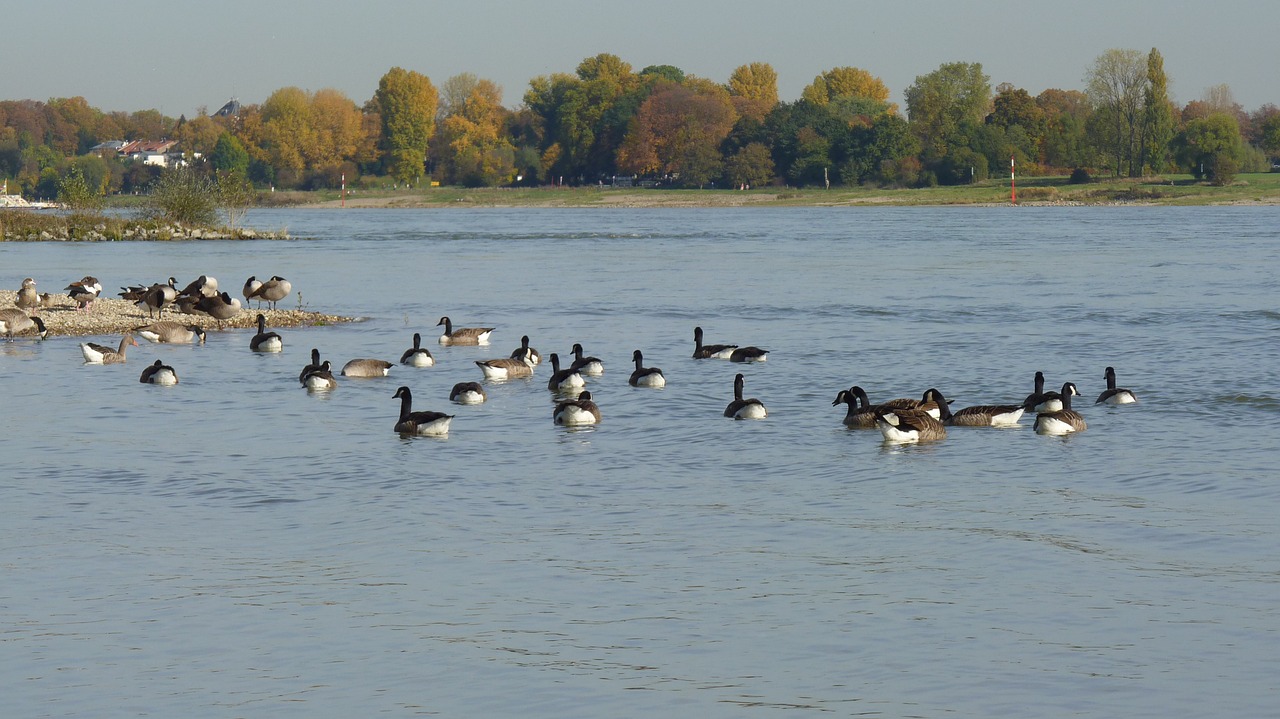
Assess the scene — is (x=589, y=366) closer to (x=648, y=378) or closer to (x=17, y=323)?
(x=648, y=378)

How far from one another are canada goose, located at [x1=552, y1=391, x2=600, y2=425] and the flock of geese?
13 millimetres

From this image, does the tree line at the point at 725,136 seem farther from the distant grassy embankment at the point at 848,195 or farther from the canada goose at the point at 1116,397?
the canada goose at the point at 1116,397

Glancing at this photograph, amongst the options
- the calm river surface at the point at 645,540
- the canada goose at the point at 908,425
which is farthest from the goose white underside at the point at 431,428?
the canada goose at the point at 908,425

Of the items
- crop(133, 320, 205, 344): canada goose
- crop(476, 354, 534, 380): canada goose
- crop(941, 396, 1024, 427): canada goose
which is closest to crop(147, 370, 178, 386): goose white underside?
crop(476, 354, 534, 380): canada goose

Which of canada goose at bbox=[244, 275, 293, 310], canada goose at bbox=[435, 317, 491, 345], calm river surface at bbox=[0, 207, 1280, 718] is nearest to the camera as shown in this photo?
calm river surface at bbox=[0, 207, 1280, 718]

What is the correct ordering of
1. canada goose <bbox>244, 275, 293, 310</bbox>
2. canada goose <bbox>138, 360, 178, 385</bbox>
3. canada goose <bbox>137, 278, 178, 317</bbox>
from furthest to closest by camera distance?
canada goose <bbox>244, 275, 293, 310</bbox> → canada goose <bbox>137, 278, 178, 317</bbox> → canada goose <bbox>138, 360, 178, 385</bbox>

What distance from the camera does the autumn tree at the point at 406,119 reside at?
185 metres

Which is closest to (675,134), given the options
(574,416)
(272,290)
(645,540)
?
(272,290)

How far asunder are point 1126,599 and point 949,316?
80.3ft

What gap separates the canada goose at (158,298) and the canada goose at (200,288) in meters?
0.34

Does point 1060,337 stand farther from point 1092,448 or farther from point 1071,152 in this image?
point 1071,152

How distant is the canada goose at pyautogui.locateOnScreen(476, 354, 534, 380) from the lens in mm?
22969

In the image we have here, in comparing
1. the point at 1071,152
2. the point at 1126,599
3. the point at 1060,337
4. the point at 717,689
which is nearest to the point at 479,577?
the point at 717,689

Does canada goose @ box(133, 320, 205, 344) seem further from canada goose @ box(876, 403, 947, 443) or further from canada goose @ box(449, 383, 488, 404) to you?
canada goose @ box(876, 403, 947, 443)
